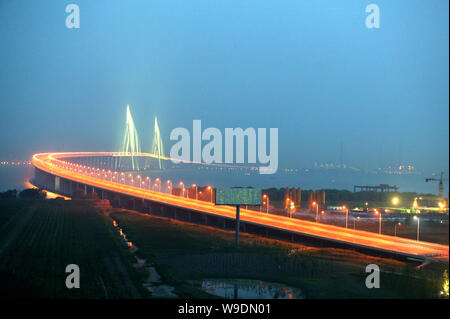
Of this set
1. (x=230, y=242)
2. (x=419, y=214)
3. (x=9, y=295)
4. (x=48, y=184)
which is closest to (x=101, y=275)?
(x=9, y=295)

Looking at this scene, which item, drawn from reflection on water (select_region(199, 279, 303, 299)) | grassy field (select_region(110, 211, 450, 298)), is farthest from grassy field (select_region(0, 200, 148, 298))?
reflection on water (select_region(199, 279, 303, 299))

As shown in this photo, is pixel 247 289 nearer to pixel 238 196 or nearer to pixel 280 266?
pixel 280 266

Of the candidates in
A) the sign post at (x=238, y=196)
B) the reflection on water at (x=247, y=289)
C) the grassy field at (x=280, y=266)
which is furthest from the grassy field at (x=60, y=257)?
the sign post at (x=238, y=196)

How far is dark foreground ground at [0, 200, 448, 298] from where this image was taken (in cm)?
2023

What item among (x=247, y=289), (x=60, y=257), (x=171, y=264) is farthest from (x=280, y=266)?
(x=60, y=257)

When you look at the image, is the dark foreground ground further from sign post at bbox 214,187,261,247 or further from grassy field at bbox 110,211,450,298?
sign post at bbox 214,187,261,247

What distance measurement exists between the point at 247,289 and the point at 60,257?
11.3 meters

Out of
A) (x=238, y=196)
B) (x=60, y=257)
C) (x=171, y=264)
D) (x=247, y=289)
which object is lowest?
(x=171, y=264)

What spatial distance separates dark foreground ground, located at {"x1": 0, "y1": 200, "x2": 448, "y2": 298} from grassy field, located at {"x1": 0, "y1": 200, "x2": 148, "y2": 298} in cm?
4

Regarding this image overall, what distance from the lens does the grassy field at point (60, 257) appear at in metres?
19.2

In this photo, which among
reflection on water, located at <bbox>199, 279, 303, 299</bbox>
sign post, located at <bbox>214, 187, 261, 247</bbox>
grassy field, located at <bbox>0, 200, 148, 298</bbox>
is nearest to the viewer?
grassy field, located at <bbox>0, 200, 148, 298</bbox>

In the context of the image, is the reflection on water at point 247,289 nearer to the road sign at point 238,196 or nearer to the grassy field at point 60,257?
the grassy field at point 60,257

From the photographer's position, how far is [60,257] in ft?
87.5
